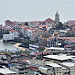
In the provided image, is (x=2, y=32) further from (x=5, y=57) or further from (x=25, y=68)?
(x=25, y=68)

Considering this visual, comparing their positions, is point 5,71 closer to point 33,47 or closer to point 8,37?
point 33,47

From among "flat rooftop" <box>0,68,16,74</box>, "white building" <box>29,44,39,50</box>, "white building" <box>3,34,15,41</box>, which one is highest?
"white building" <box>3,34,15,41</box>

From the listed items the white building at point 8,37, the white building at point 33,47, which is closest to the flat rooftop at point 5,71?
the white building at point 33,47

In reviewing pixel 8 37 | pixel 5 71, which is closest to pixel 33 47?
pixel 8 37

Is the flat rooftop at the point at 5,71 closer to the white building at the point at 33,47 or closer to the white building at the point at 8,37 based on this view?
the white building at the point at 33,47

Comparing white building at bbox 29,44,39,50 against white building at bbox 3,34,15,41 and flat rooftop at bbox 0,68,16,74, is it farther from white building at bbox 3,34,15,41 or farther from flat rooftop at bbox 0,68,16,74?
flat rooftop at bbox 0,68,16,74

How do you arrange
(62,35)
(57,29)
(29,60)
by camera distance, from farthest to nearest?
(57,29), (62,35), (29,60)

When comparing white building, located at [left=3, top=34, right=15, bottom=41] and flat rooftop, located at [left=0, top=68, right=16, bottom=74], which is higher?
white building, located at [left=3, top=34, right=15, bottom=41]

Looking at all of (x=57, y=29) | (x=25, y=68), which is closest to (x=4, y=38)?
(x=57, y=29)

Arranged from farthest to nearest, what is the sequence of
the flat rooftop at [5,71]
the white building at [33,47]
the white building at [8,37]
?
the white building at [8,37], the white building at [33,47], the flat rooftop at [5,71]

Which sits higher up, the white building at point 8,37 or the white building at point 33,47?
the white building at point 8,37

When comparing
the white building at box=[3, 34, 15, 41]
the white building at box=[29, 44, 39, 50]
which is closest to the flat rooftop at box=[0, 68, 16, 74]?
the white building at box=[29, 44, 39, 50]
